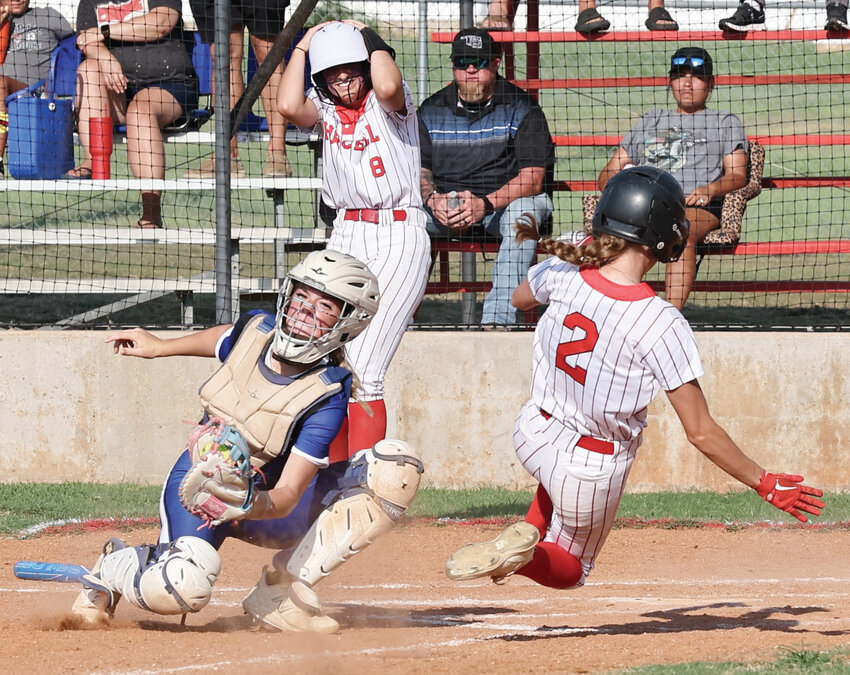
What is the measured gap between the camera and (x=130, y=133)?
28.8 ft

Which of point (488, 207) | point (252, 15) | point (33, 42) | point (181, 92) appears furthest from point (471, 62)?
point (33, 42)

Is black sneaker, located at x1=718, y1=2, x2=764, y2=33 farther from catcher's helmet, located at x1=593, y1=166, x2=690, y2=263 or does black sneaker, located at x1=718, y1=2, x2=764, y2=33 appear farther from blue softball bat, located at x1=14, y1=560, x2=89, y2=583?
blue softball bat, located at x1=14, y1=560, x2=89, y2=583

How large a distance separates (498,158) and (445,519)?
2.79 metres

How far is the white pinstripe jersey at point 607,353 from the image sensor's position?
4.01 meters

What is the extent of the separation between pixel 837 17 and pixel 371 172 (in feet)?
16.5

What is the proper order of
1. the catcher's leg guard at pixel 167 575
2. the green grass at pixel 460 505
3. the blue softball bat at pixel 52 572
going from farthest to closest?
the green grass at pixel 460 505
the blue softball bat at pixel 52 572
the catcher's leg guard at pixel 167 575

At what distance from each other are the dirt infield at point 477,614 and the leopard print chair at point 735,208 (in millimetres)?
2341

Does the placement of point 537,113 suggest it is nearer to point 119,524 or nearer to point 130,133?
point 130,133

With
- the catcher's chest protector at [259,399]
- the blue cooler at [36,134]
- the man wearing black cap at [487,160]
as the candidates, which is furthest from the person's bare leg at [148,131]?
the catcher's chest protector at [259,399]

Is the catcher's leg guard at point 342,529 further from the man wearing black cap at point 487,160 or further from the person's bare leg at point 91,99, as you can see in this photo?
the person's bare leg at point 91,99

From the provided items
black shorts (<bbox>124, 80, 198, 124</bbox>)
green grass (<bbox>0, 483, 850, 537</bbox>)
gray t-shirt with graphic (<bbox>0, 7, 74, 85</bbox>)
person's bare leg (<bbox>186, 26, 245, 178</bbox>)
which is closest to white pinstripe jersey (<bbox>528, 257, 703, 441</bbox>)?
green grass (<bbox>0, 483, 850, 537</bbox>)

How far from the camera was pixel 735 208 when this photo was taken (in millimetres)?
8383

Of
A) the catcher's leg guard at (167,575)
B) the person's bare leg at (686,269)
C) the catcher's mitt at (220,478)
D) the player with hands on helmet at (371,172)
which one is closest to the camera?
the catcher's mitt at (220,478)

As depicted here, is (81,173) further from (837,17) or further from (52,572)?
(837,17)
